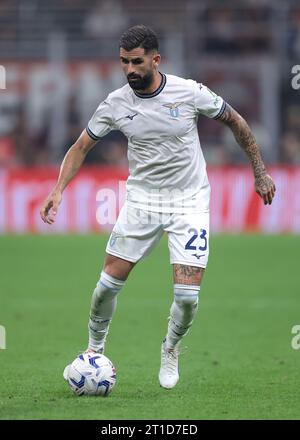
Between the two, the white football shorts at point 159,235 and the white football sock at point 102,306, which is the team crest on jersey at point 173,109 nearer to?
the white football shorts at point 159,235

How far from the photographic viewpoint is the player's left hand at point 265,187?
789cm

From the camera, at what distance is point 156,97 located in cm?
787

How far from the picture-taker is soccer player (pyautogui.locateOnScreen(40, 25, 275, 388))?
7.84 metres

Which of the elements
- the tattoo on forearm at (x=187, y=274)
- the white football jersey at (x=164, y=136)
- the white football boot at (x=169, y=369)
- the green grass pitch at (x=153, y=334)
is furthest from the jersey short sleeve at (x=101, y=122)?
the green grass pitch at (x=153, y=334)

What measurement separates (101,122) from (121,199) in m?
12.4

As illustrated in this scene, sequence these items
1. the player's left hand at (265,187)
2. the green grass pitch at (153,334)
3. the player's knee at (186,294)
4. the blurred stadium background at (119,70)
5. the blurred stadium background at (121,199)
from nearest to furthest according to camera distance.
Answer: the green grass pitch at (153,334) < the player's knee at (186,294) < the player's left hand at (265,187) < the blurred stadium background at (121,199) < the blurred stadium background at (119,70)

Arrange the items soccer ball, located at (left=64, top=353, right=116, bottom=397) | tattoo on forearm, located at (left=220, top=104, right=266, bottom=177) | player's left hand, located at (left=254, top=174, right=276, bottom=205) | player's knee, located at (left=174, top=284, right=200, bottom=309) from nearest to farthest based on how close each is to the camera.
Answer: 1. soccer ball, located at (left=64, top=353, right=116, bottom=397)
2. player's knee, located at (left=174, top=284, right=200, bottom=309)
3. player's left hand, located at (left=254, top=174, right=276, bottom=205)
4. tattoo on forearm, located at (left=220, top=104, right=266, bottom=177)

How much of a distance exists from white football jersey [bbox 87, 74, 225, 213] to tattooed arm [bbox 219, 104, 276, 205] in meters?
0.10

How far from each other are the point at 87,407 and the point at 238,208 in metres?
15.0

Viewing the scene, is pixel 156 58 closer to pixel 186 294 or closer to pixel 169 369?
pixel 186 294

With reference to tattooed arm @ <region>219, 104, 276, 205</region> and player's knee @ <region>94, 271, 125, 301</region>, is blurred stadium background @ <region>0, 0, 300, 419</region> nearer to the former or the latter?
player's knee @ <region>94, 271, 125, 301</region>

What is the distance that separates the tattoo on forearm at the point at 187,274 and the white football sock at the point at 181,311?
4 cm

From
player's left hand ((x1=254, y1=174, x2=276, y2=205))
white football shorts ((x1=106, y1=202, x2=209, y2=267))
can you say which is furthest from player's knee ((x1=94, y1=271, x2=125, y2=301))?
player's left hand ((x1=254, y1=174, x2=276, y2=205))

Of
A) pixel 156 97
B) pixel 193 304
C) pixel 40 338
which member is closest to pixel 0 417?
pixel 193 304
